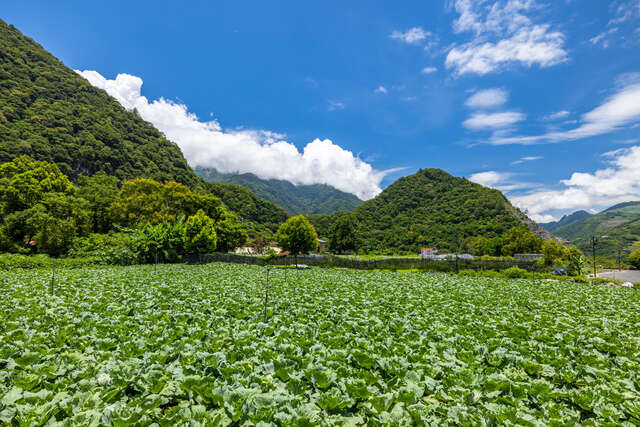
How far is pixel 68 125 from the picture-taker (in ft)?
181

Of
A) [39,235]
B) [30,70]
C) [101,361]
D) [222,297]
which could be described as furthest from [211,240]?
[30,70]

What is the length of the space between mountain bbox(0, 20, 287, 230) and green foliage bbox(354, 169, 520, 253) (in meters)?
59.3

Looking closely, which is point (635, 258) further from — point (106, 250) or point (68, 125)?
point (68, 125)

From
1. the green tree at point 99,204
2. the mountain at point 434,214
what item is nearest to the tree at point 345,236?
the mountain at point 434,214

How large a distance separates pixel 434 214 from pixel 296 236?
7261cm

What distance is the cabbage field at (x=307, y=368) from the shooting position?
3.36 m

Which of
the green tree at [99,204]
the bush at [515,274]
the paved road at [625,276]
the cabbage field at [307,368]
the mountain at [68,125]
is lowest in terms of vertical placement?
the paved road at [625,276]

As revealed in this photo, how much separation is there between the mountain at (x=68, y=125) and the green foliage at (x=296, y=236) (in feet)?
136

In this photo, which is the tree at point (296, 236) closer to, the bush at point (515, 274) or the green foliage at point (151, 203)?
the green foliage at point (151, 203)

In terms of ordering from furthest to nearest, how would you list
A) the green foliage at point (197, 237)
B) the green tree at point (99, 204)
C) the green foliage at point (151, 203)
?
the green foliage at point (151, 203), the green tree at point (99, 204), the green foliage at point (197, 237)

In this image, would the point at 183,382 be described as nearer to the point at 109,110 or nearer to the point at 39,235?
the point at 39,235

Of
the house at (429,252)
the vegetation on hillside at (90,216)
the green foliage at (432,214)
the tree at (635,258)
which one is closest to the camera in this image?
the vegetation on hillside at (90,216)

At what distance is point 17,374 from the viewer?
4.07m

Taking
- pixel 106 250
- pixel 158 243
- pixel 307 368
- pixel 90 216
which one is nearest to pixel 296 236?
pixel 158 243
